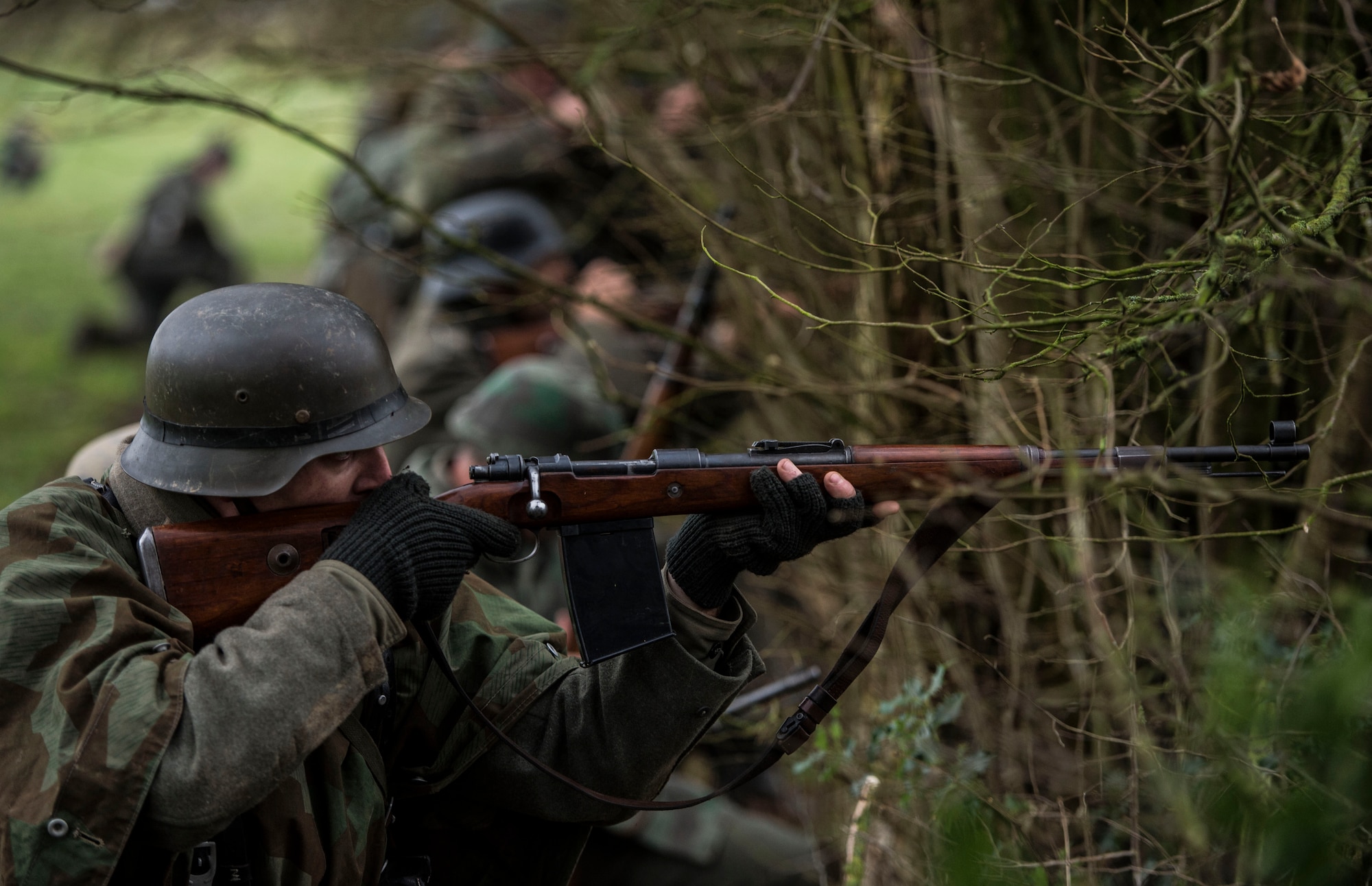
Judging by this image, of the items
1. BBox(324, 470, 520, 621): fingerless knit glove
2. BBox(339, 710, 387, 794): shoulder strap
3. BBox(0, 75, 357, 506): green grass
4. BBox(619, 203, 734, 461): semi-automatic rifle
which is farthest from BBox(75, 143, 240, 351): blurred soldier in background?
BBox(324, 470, 520, 621): fingerless knit glove

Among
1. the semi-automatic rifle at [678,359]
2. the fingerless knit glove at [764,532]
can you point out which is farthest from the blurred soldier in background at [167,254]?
the fingerless knit glove at [764,532]

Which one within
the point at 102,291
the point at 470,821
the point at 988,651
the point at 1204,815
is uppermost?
the point at 1204,815

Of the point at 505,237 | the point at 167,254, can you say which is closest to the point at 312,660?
the point at 505,237

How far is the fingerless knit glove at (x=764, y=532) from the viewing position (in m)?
2.29

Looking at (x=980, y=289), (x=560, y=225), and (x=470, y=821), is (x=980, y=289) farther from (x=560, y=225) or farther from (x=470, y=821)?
(x=560, y=225)

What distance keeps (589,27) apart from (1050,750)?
12.4ft

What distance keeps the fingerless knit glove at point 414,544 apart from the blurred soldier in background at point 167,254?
11.8 metres

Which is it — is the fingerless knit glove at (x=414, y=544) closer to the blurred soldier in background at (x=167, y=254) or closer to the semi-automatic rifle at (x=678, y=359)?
the semi-automatic rifle at (x=678, y=359)

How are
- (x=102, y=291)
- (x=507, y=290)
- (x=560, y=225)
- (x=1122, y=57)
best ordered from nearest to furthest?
(x=1122, y=57)
(x=507, y=290)
(x=560, y=225)
(x=102, y=291)

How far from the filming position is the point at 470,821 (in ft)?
8.75

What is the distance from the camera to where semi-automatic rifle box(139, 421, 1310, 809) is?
2188 mm

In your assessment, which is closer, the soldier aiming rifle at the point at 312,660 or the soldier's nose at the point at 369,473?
the soldier aiming rifle at the point at 312,660

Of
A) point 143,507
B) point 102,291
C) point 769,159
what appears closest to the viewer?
point 143,507

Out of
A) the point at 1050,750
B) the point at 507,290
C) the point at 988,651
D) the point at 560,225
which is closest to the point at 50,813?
the point at 1050,750
